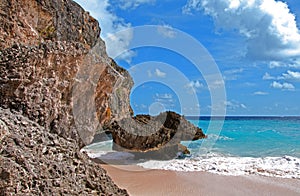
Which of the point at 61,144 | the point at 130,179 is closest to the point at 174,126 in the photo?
the point at 130,179

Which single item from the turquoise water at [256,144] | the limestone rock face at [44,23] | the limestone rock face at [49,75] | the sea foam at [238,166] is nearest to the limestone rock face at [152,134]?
the sea foam at [238,166]

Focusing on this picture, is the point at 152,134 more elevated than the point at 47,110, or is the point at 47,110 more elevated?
the point at 152,134

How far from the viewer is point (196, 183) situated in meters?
8.58

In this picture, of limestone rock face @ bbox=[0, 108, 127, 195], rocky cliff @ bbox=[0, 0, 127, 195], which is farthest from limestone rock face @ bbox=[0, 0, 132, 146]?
limestone rock face @ bbox=[0, 108, 127, 195]

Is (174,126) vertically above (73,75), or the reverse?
(174,126)

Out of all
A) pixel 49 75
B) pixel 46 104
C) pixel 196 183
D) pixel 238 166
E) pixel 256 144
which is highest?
pixel 256 144

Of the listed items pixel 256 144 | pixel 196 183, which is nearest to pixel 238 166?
pixel 196 183

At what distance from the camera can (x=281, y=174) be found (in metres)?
10.1

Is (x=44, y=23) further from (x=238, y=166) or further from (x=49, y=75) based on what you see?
(x=238, y=166)

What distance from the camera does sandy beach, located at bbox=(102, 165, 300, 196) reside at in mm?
7633

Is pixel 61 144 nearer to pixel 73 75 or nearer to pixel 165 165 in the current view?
pixel 73 75

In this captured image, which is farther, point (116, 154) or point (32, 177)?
point (116, 154)

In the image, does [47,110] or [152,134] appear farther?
[152,134]

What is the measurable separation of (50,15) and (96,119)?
8.86 ft
